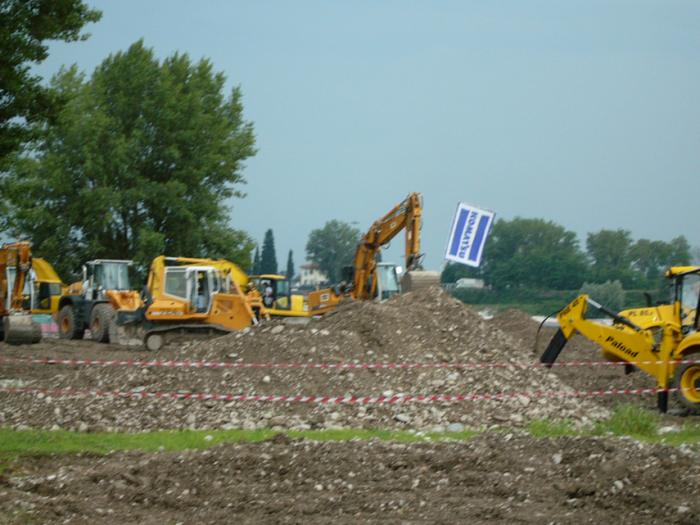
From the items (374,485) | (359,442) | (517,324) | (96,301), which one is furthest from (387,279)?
(374,485)

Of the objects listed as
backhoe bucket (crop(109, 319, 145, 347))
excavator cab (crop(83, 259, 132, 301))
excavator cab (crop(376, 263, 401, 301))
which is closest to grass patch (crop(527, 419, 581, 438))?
backhoe bucket (crop(109, 319, 145, 347))

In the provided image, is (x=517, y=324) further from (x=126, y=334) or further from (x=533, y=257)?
(x=533, y=257)

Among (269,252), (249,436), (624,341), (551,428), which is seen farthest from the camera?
(269,252)

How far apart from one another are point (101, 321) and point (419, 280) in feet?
41.4

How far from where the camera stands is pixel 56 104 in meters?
15.7

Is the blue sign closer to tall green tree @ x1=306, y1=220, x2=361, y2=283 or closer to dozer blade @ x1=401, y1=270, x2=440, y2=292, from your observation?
dozer blade @ x1=401, y1=270, x2=440, y2=292

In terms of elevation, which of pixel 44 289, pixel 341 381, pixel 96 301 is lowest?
pixel 341 381

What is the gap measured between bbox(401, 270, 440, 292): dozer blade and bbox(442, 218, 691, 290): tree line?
22316mm

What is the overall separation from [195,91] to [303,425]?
3920 cm

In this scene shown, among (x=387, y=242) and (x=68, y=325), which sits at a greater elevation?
(x=387, y=242)

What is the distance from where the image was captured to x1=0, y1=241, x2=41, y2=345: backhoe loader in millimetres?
30953

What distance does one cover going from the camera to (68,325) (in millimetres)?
39062

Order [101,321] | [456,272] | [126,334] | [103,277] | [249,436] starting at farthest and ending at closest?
[456,272]
[103,277]
[101,321]
[126,334]
[249,436]

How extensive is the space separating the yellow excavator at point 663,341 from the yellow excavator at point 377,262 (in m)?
8.90
